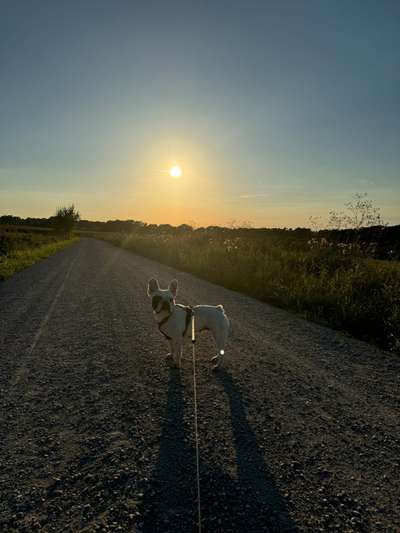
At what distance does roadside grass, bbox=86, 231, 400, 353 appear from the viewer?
25.8ft

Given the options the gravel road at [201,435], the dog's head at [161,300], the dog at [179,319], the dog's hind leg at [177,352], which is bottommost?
the gravel road at [201,435]

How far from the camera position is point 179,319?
504 centimetres

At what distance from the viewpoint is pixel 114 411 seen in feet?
13.3

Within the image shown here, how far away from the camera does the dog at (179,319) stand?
191 inches

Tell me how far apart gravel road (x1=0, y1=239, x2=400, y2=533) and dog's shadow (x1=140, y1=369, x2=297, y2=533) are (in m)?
0.01

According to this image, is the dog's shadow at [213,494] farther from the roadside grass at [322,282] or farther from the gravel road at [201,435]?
the roadside grass at [322,282]

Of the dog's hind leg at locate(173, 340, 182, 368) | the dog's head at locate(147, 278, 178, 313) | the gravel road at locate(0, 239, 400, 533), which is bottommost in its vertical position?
the gravel road at locate(0, 239, 400, 533)

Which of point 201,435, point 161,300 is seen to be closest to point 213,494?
point 201,435

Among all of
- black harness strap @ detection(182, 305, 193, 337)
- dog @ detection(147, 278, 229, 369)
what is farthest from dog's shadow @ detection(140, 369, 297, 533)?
black harness strap @ detection(182, 305, 193, 337)

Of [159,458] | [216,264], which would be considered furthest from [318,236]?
[159,458]

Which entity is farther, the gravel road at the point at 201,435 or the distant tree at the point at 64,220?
the distant tree at the point at 64,220

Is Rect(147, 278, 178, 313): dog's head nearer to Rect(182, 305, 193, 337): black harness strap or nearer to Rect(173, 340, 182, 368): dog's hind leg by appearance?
Rect(182, 305, 193, 337): black harness strap

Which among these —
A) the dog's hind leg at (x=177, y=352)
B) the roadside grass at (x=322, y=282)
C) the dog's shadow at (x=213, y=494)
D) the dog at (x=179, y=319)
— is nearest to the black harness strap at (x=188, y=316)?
the dog at (x=179, y=319)

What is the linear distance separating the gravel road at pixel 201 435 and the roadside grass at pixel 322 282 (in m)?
1.21
